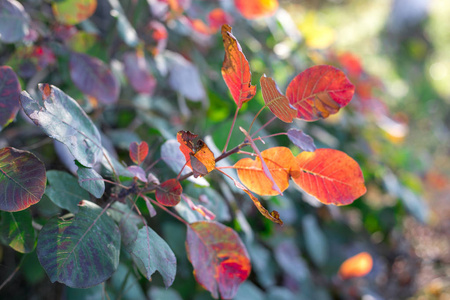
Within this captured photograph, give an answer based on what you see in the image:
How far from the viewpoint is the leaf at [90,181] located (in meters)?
0.45

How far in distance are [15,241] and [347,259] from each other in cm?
128

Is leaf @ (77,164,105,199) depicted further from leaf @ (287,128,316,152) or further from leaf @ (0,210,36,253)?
leaf @ (287,128,316,152)

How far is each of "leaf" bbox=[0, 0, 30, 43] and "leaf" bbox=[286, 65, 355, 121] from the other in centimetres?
51

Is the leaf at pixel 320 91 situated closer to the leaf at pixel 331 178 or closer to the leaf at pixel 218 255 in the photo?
the leaf at pixel 331 178

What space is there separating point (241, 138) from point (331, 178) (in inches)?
13.3

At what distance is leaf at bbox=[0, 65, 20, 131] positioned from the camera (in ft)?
1.64

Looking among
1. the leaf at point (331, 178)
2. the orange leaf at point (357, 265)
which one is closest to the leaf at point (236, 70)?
the leaf at point (331, 178)

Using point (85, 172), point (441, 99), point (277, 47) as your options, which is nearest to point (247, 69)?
point (85, 172)

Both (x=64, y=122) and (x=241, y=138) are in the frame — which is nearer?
(x=64, y=122)

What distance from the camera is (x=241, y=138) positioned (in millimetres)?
788

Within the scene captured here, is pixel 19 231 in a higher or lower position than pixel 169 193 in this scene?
lower

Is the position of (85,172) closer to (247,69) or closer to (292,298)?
(247,69)

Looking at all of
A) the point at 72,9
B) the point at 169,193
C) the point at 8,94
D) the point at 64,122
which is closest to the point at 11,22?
the point at 72,9

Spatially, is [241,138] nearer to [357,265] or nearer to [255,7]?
[255,7]
